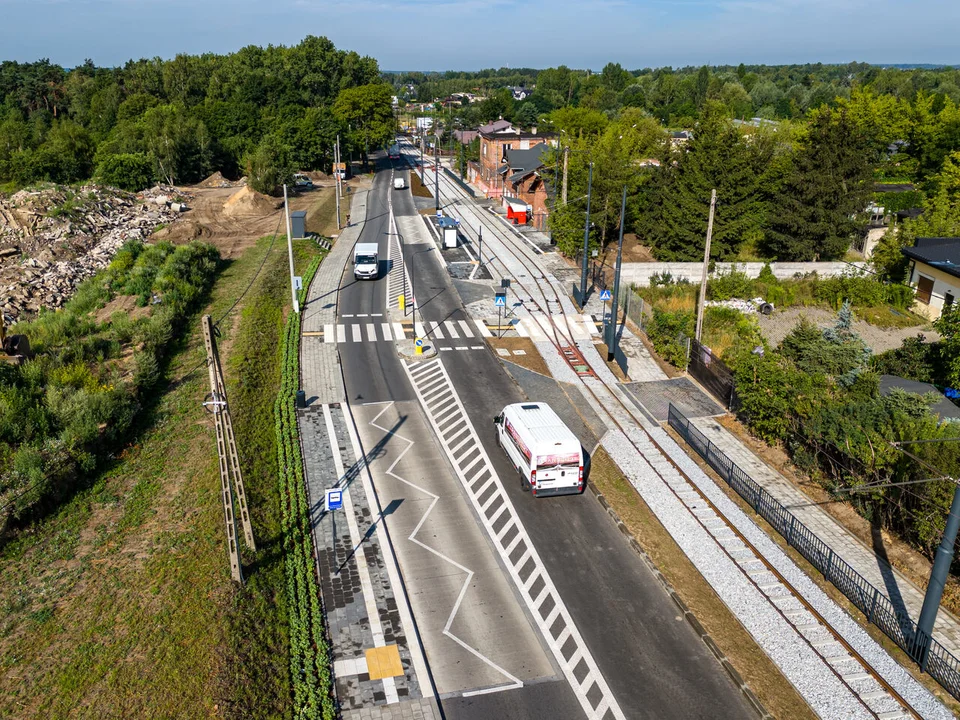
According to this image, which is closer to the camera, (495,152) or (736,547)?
(736,547)

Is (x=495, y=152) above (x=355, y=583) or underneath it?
above

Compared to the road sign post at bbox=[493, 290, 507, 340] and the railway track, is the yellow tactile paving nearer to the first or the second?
the railway track

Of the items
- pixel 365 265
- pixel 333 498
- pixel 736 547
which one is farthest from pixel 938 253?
pixel 333 498

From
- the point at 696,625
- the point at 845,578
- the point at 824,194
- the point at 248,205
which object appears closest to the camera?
the point at 696,625

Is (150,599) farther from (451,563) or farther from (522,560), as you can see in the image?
(522,560)

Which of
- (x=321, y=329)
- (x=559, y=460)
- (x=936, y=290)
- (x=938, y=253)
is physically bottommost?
(x=321, y=329)

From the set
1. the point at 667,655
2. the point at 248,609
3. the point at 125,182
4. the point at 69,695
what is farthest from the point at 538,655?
the point at 125,182

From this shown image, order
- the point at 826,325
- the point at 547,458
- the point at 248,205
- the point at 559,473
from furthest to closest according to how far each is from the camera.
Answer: the point at 248,205 → the point at 826,325 → the point at 559,473 → the point at 547,458

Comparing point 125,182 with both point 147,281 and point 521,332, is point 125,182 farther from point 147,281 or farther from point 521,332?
point 521,332

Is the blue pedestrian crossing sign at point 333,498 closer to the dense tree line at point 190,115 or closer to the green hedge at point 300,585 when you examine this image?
the green hedge at point 300,585
